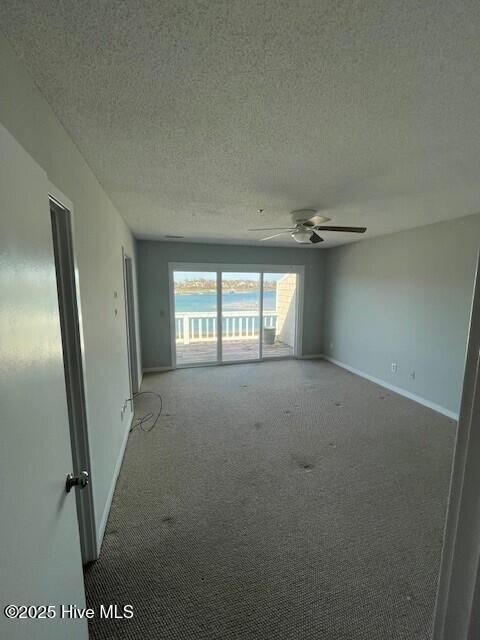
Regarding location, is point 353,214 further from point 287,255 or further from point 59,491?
point 59,491

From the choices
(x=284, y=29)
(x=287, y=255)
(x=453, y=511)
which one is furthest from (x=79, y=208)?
(x=287, y=255)

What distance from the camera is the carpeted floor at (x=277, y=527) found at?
138 centimetres

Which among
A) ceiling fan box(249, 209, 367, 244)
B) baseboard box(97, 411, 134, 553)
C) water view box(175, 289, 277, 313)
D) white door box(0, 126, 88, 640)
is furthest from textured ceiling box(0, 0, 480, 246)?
water view box(175, 289, 277, 313)

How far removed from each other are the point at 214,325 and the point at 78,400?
4066 mm

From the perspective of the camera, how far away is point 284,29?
87 cm

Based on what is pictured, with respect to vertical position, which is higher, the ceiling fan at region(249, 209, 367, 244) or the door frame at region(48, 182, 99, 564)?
the ceiling fan at region(249, 209, 367, 244)

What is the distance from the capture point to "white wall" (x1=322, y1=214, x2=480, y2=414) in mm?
3350

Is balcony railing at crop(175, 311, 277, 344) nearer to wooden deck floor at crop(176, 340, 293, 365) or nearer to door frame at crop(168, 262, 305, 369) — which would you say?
wooden deck floor at crop(176, 340, 293, 365)

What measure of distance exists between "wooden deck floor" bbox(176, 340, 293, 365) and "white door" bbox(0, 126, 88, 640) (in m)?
4.56

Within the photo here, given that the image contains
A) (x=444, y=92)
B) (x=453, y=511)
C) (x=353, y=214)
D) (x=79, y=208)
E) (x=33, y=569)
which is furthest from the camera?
(x=353, y=214)

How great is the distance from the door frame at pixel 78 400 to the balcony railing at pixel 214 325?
393cm

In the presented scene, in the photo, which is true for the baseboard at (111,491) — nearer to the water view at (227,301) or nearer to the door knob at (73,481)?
the door knob at (73,481)

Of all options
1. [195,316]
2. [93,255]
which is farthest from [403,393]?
[93,255]

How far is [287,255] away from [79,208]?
4.60 meters
